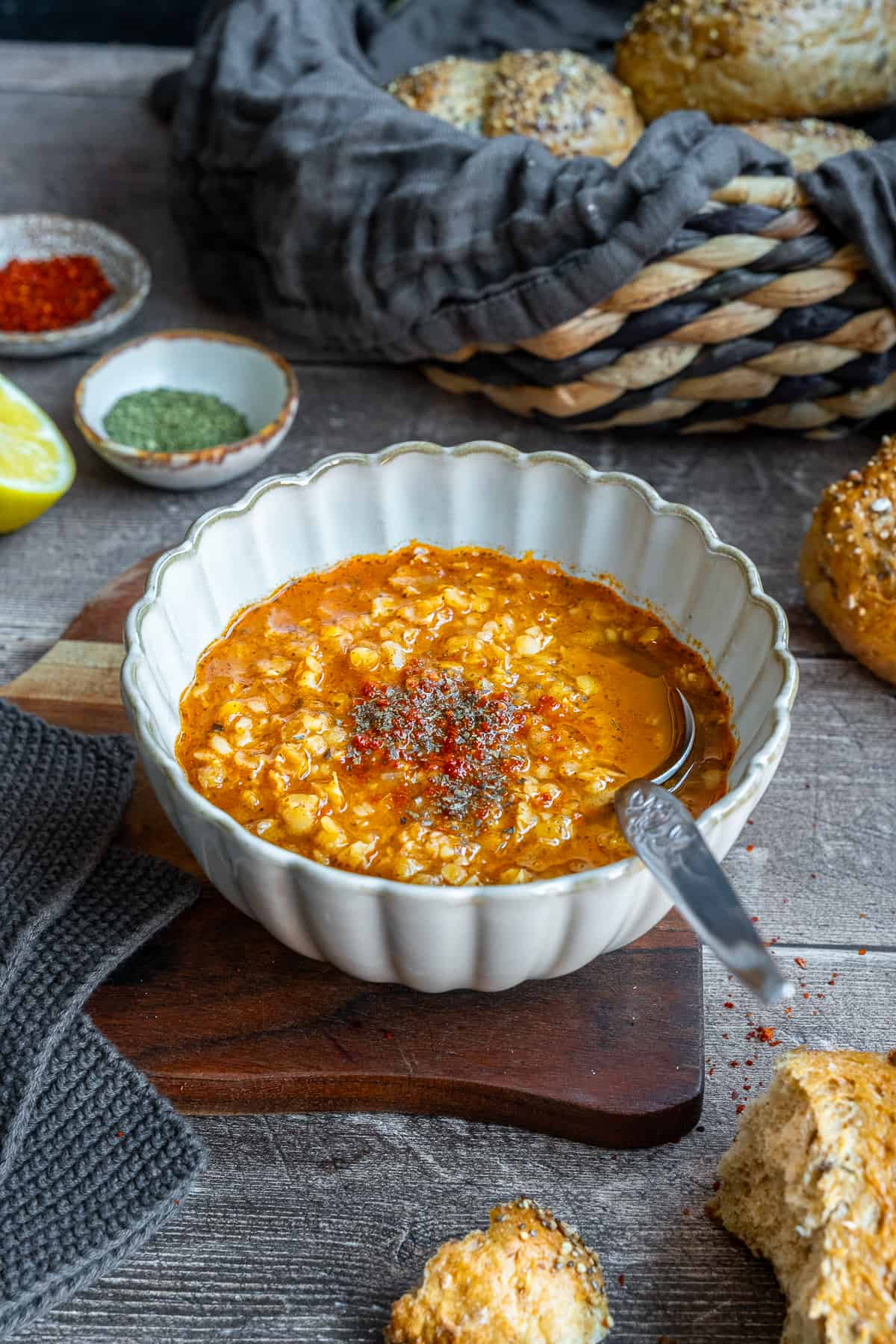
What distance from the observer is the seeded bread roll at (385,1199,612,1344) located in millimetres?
1475

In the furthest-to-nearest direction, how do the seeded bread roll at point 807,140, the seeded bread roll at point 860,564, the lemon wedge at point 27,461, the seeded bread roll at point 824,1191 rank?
the seeded bread roll at point 807,140 → the lemon wedge at point 27,461 → the seeded bread roll at point 860,564 → the seeded bread roll at point 824,1191

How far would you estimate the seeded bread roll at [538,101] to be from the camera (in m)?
3.09

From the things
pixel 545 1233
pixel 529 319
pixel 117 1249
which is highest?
pixel 529 319

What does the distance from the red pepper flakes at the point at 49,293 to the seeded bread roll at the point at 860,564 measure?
199 cm

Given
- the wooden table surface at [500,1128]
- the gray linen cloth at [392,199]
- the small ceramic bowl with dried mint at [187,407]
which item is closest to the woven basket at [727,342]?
the gray linen cloth at [392,199]

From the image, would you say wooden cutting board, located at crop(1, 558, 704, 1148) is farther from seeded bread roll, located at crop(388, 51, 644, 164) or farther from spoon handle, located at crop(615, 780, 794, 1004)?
seeded bread roll, located at crop(388, 51, 644, 164)

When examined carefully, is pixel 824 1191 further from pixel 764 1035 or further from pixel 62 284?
pixel 62 284

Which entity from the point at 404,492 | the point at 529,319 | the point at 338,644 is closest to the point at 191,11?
the point at 529,319

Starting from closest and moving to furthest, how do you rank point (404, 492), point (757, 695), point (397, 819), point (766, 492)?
point (397, 819)
point (757, 695)
point (404, 492)
point (766, 492)

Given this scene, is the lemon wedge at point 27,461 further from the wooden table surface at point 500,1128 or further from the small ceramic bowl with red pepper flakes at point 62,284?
the small ceramic bowl with red pepper flakes at point 62,284

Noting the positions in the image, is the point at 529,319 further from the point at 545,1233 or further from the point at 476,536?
the point at 545,1233

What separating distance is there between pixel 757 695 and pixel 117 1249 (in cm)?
116

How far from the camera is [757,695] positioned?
1886 mm

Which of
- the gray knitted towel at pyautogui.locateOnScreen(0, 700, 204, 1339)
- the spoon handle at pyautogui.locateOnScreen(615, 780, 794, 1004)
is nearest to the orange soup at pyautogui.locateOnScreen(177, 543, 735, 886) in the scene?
the spoon handle at pyautogui.locateOnScreen(615, 780, 794, 1004)
